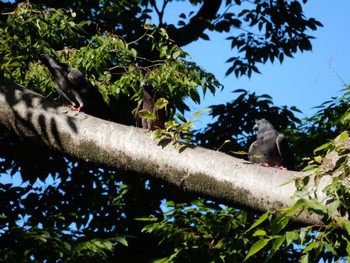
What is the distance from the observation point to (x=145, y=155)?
125 inches

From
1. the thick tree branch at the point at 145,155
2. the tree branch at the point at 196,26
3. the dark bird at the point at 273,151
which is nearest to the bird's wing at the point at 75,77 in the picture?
the dark bird at the point at 273,151

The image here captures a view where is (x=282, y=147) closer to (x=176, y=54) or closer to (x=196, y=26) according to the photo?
(x=176, y=54)

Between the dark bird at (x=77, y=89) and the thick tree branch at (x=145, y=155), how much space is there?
3.18 metres

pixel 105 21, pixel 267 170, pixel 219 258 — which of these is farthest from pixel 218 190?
pixel 105 21

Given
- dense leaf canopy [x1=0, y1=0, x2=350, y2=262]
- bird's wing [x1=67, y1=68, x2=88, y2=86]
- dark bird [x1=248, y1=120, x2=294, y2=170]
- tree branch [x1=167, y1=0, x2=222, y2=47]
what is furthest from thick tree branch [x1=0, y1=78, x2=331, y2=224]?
tree branch [x1=167, y1=0, x2=222, y2=47]

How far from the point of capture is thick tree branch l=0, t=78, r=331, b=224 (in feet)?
9.57

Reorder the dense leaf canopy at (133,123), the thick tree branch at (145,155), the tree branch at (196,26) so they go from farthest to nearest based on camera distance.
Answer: the tree branch at (196,26)
the dense leaf canopy at (133,123)
the thick tree branch at (145,155)

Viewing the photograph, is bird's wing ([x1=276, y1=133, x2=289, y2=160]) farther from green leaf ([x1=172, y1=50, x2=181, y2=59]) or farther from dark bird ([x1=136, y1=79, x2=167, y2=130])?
green leaf ([x1=172, y1=50, x2=181, y2=59])

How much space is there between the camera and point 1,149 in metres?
8.98

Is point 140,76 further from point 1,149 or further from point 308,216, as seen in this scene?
point 308,216

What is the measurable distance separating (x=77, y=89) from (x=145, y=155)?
389 centimetres

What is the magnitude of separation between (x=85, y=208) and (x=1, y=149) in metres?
1.29

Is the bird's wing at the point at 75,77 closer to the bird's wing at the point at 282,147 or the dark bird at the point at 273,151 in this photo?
the dark bird at the point at 273,151

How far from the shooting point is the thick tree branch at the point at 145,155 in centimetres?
292
